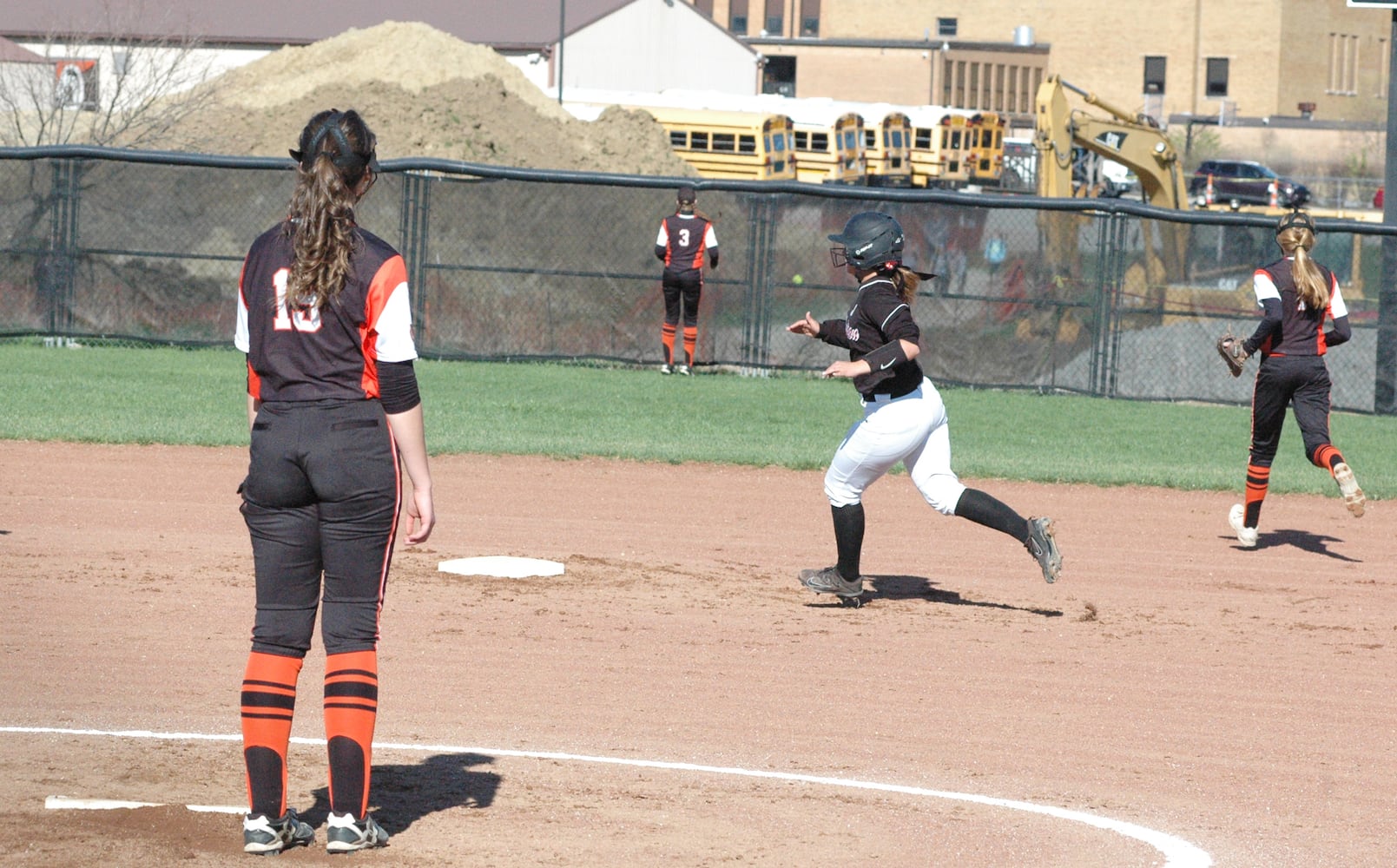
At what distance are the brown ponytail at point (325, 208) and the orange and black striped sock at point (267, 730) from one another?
1070 millimetres

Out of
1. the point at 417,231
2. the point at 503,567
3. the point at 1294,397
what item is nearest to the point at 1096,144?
the point at 417,231

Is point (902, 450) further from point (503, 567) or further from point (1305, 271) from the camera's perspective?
point (1305, 271)

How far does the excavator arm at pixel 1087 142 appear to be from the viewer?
2780 cm

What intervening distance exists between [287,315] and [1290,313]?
7.67m

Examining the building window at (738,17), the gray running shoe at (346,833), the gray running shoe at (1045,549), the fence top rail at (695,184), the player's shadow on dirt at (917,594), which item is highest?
the building window at (738,17)

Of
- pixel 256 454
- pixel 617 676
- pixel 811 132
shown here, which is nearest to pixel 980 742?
pixel 617 676

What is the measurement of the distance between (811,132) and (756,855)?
42.8m

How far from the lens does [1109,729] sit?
6.91 m

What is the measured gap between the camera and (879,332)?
8.33 m

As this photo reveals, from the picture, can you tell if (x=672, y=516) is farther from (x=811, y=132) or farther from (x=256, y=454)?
(x=811, y=132)

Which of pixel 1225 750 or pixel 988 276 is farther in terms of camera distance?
pixel 988 276

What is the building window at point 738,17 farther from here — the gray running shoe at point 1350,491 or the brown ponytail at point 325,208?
the brown ponytail at point 325,208

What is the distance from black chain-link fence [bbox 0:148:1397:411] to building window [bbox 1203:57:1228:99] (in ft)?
204

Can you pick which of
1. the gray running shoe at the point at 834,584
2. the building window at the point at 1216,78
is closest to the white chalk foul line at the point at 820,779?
the gray running shoe at the point at 834,584
